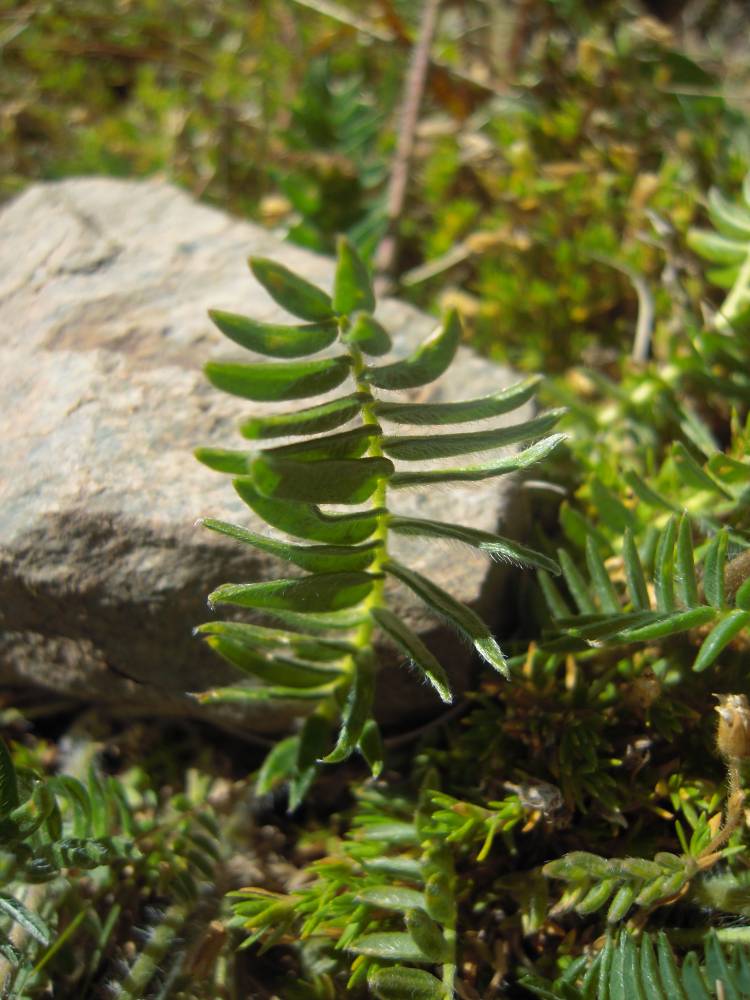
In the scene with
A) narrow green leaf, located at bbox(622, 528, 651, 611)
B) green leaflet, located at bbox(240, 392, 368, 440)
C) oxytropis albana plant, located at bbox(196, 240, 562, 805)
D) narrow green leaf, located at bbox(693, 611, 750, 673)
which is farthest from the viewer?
narrow green leaf, located at bbox(622, 528, 651, 611)

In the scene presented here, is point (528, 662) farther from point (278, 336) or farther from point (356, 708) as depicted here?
point (278, 336)

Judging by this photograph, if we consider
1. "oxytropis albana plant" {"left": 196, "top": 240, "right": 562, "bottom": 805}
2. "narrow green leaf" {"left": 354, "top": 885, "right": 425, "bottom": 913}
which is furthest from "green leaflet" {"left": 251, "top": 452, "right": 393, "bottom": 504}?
"narrow green leaf" {"left": 354, "top": 885, "right": 425, "bottom": 913}

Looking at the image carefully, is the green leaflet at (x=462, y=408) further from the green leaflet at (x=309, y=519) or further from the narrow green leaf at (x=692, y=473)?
the narrow green leaf at (x=692, y=473)

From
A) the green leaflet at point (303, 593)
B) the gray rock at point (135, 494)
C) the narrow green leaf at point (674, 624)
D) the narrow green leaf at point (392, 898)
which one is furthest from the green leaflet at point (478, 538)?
the narrow green leaf at point (392, 898)

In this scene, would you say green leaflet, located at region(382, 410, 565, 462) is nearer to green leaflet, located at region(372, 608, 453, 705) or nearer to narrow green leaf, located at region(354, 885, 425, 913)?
green leaflet, located at region(372, 608, 453, 705)

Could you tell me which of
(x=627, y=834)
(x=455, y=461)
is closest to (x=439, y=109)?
(x=455, y=461)

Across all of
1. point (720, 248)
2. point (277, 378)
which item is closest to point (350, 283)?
point (277, 378)
